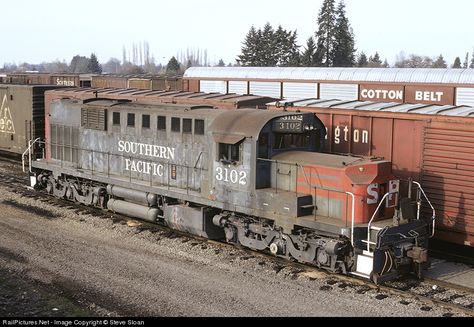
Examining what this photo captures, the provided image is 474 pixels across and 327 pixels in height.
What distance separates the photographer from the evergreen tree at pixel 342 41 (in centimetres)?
7475

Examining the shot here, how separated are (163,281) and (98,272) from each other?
5.17ft

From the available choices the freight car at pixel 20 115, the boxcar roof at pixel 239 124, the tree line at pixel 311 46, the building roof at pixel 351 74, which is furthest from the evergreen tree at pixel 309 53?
the boxcar roof at pixel 239 124

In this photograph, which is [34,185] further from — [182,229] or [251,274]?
[251,274]

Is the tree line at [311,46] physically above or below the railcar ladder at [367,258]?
above

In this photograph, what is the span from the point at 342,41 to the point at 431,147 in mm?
63462

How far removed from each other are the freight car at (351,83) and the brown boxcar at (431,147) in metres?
7.09

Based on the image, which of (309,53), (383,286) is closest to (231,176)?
(383,286)

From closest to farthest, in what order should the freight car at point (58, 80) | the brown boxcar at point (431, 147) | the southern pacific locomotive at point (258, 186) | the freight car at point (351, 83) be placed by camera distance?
the southern pacific locomotive at point (258, 186), the brown boxcar at point (431, 147), the freight car at point (351, 83), the freight car at point (58, 80)

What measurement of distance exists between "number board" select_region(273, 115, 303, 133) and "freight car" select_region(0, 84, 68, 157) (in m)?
14.4

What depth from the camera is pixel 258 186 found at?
1319 cm

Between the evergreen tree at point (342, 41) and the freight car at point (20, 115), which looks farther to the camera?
the evergreen tree at point (342, 41)

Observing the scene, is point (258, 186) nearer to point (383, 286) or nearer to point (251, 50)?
point (383, 286)

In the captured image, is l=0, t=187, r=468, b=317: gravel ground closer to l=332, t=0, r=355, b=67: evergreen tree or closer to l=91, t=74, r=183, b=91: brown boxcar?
l=91, t=74, r=183, b=91: brown boxcar

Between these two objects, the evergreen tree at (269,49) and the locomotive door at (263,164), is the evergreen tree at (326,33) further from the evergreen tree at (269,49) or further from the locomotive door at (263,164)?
the locomotive door at (263,164)
